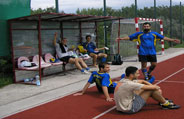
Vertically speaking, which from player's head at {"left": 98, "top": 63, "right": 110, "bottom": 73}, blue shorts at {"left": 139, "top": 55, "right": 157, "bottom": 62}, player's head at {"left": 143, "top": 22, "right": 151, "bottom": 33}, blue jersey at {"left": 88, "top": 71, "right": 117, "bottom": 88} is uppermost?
player's head at {"left": 143, "top": 22, "right": 151, "bottom": 33}

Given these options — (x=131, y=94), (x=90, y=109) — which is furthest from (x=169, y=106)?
(x=90, y=109)

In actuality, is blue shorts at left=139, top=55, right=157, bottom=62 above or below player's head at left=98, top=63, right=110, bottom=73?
above

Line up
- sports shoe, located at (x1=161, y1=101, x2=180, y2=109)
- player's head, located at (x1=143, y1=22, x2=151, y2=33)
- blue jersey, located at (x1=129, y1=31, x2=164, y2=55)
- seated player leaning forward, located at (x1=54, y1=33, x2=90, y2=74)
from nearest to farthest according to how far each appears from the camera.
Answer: sports shoe, located at (x1=161, y1=101, x2=180, y2=109) → player's head, located at (x1=143, y1=22, x2=151, y2=33) → blue jersey, located at (x1=129, y1=31, x2=164, y2=55) → seated player leaning forward, located at (x1=54, y1=33, x2=90, y2=74)

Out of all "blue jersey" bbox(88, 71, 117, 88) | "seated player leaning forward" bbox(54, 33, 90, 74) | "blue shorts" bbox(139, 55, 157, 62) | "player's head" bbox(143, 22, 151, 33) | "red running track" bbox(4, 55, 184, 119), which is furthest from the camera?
"seated player leaning forward" bbox(54, 33, 90, 74)

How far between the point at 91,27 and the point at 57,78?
4.42m

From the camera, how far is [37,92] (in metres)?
7.71

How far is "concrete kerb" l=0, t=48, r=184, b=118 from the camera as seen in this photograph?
6434 millimetres

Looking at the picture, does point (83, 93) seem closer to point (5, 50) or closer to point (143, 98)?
point (143, 98)

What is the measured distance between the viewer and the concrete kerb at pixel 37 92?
6.43 m

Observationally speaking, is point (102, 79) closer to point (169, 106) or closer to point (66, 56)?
point (169, 106)

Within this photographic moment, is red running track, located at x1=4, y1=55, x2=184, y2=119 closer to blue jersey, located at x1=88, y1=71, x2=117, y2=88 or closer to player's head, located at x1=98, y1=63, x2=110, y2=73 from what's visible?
blue jersey, located at x1=88, y1=71, x2=117, y2=88

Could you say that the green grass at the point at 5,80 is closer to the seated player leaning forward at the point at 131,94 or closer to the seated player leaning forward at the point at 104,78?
the seated player leaning forward at the point at 104,78

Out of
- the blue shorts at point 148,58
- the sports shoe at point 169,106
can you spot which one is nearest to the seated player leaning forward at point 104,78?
the sports shoe at point 169,106

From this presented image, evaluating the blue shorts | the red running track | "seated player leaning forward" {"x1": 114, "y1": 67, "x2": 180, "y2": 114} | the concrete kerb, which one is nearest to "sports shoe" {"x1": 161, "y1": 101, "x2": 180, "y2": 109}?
the red running track
